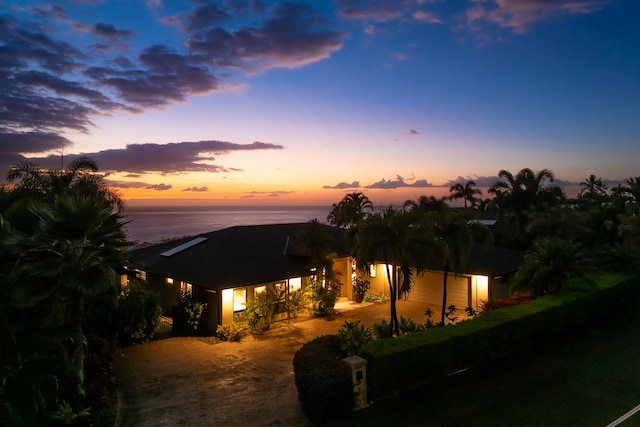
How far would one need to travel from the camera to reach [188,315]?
16047 millimetres

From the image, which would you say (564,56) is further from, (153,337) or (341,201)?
(341,201)

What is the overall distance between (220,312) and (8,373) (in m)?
8.96

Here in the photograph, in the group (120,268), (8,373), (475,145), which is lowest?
(8,373)

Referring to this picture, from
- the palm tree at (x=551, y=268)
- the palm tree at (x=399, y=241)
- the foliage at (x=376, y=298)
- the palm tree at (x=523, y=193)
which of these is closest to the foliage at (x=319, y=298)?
the foliage at (x=376, y=298)

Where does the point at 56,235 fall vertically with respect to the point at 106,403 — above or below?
above

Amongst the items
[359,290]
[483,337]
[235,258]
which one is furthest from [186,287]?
[483,337]

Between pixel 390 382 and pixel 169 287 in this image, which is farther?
pixel 169 287

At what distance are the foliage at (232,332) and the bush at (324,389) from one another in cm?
679

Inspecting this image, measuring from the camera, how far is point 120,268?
28.5 feet

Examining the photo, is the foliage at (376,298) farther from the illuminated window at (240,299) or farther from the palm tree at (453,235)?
the illuminated window at (240,299)

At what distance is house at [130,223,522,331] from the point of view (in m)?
16.1

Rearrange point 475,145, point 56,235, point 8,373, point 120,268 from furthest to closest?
point 475,145, point 120,268, point 56,235, point 8,373

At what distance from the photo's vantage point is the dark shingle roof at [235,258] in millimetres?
16422

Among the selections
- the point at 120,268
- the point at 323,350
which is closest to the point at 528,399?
the point at 323,350
